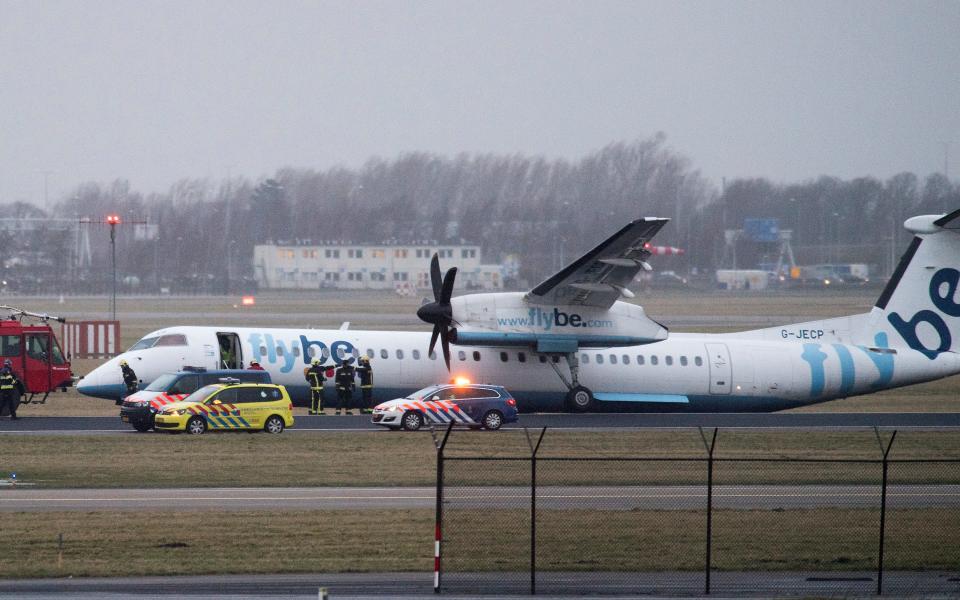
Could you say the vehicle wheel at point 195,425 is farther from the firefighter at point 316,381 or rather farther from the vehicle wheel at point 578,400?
the vehicle wheel at point 578,400

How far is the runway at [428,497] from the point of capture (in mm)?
23578

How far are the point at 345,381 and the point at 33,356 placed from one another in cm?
1085

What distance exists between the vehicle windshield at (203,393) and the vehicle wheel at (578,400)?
11.2 metres

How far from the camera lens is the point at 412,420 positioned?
35188 millimetres

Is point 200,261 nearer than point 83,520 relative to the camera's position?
No

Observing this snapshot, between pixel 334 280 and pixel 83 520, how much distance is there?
11057 centimetres

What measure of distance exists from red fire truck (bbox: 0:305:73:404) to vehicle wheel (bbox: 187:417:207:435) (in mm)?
9761

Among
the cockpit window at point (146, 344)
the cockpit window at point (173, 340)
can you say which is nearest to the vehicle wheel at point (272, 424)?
the cockpit window at point (173, 340)

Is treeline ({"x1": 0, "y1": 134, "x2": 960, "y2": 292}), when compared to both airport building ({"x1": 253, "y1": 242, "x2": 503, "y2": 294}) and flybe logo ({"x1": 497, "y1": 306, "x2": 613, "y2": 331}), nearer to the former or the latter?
airport building ({"x1": 253, "y1": 242, "x2": 503, "y2": 294})

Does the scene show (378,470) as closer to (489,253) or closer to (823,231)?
(489,253)

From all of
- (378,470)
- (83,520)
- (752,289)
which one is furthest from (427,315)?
(752,289)

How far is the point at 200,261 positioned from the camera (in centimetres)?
14150

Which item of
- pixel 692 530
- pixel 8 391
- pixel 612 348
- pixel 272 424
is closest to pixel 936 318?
pixel 612 348

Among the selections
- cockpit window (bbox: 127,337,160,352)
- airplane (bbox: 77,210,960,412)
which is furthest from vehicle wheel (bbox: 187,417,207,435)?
cockpit window (bbox: 127,337,160,352)
